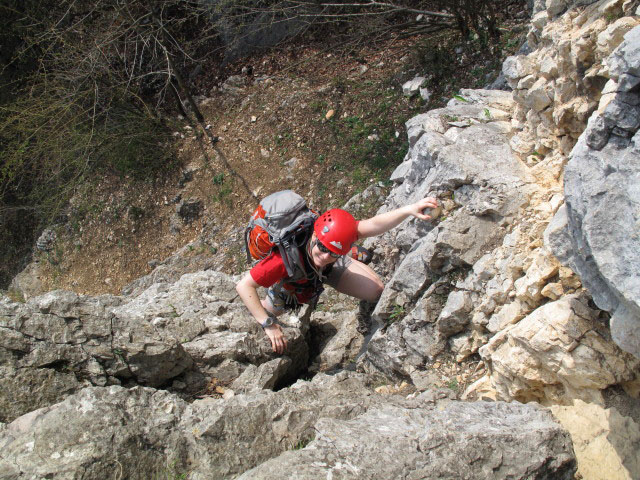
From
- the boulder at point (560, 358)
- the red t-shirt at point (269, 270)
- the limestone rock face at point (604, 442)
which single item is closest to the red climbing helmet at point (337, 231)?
the red t-shirt at point (269, 270)

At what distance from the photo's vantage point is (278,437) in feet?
9.27

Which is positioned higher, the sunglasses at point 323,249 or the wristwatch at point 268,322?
the sunglasses at point 323,249

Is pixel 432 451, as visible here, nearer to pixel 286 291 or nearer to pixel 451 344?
pixel 451 344

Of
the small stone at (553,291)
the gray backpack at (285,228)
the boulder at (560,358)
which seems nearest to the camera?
the boulder at (560,358)

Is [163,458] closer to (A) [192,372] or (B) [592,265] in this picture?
(A) [192,372]

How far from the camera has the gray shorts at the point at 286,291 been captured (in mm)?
4570

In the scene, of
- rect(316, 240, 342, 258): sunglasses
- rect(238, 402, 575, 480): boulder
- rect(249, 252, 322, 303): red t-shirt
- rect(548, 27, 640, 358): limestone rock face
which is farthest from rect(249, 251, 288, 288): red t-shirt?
rect(548, 27, 640, 358): limestone rock face

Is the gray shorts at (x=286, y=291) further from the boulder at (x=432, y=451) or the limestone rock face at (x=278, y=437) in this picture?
the boulder at (x=432, y=451)

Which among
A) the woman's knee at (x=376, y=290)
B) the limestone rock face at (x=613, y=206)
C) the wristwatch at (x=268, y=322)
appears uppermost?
the limestone rock face at (x=613, y=206)

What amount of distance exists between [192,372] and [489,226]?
8.50ft

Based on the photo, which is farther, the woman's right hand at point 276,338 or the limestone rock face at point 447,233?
the woman's right hand at point 276,338

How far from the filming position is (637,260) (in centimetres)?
202

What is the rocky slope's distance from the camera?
7.56 ft

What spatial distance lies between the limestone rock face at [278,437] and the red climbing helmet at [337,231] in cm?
112
